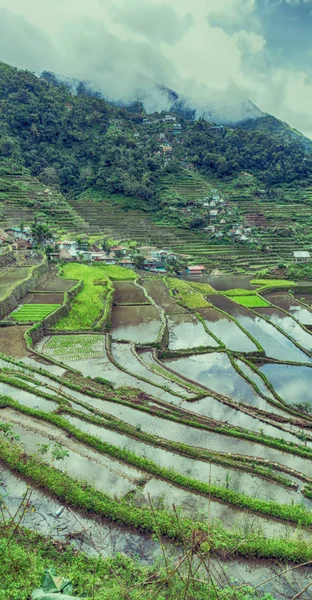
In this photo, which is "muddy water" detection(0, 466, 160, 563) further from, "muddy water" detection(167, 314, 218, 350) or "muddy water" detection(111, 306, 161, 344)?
"muddy water" detection(167, 314, 218, 350)

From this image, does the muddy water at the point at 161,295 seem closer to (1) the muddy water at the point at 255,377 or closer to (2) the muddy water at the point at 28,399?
(1) the muddy water at the point at 255,377

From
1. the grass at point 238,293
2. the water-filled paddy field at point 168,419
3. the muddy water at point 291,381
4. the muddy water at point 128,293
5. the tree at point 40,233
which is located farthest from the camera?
the tree at point 40,233

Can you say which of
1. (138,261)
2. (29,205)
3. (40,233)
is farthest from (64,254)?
(29,205)

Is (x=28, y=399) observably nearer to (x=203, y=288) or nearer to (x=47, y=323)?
(x=47, y=323)

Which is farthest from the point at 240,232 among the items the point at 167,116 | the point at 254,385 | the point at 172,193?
the point at 167,116

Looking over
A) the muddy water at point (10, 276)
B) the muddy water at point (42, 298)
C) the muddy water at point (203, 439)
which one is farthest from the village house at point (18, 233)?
the muddy water at point (203, 439)

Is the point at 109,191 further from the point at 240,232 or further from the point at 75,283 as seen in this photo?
the point at 75,283
